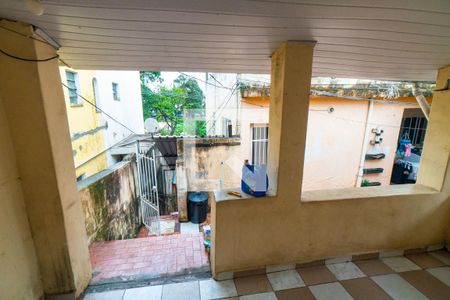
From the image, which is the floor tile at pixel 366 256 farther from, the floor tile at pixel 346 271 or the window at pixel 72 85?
the window at pixel 72 85

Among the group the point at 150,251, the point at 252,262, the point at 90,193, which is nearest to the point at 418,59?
the point at 252,262

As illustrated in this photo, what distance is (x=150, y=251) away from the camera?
2.55 metres

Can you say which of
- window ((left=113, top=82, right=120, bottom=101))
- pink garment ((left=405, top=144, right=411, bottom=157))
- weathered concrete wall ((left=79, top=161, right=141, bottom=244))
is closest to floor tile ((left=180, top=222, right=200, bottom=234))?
weathered concrete wall ((left=79, top=161, right=141, bottom=244))

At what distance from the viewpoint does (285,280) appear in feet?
6.49

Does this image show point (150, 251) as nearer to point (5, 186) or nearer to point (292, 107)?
point (5, 186)

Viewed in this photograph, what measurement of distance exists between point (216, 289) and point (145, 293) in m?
0.64

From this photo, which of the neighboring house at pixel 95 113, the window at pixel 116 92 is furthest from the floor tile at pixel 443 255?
the window at pixel 116 92

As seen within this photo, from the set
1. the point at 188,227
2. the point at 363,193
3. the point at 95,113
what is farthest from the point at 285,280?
the point at 95,113

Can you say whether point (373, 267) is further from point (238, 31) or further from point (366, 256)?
point (238, 31)

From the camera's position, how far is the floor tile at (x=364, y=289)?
181 cm

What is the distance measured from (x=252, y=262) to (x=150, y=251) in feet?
4.33

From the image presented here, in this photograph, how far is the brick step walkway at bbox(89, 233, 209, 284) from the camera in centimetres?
209

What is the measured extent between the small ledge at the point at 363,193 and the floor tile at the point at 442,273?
2.54ft

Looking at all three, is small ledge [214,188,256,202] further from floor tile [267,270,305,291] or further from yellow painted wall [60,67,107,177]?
yellow painted wall [60,67,107,177]
